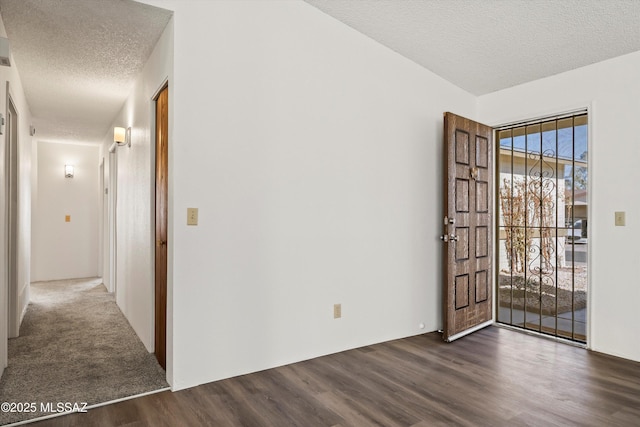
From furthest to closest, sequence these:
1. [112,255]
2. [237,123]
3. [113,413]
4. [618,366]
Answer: [112,255]
[618,366]
[237,123]
[113,413]

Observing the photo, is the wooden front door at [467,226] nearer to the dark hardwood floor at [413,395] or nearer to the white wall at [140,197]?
the dark hardwood floor at [413,395]

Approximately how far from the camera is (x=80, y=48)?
313 cm

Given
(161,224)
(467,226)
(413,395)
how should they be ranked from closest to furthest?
(413,395)
(161,224)
(467,226)

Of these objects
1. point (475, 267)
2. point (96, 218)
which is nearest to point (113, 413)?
point (475, 267)

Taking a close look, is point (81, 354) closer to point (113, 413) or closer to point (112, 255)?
point (113, 413)

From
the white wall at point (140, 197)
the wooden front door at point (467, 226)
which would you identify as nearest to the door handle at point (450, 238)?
the wooden front door at point (467, 226)

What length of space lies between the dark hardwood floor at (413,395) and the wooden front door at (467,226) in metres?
0.51

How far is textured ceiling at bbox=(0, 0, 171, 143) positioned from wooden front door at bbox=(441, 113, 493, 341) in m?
2.63

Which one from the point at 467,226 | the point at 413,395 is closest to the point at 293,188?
the point at 413,395

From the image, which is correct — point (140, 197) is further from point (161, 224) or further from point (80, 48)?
point (80, 48)

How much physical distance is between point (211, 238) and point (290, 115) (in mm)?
1109

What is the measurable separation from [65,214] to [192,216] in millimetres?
5812

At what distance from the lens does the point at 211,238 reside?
104 inches

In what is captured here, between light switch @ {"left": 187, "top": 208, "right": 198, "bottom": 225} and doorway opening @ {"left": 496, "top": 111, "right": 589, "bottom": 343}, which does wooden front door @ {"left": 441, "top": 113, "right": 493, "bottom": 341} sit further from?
light switch @ {"left": 187, "top": 208, "right": 198, "bottom": 225}
